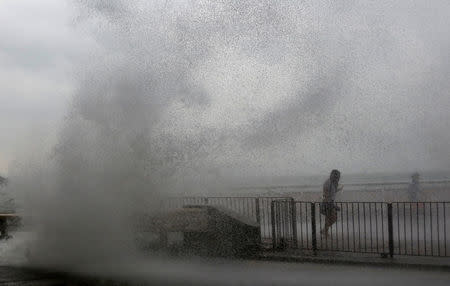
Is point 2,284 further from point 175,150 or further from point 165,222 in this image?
point 175,150

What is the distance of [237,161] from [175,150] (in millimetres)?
2539

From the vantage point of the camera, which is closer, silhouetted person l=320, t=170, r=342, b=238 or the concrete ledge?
the concrete ledge

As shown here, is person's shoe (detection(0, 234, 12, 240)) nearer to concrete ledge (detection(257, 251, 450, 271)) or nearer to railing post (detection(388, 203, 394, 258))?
concrete ledge (detection(257, 251, 450, 271))

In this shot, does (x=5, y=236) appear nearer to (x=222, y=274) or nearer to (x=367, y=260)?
(x=222, y=274)

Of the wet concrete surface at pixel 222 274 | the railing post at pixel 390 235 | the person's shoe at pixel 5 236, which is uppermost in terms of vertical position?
the railing post at pixel 390 235

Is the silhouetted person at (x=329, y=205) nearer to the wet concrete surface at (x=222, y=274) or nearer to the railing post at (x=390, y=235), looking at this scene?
the railing post at (x=390, y=235)

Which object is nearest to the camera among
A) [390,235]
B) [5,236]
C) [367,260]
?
[367,260]

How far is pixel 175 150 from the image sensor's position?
1049 centimetres

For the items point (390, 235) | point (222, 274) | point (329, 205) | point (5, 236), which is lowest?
point (5, 236)

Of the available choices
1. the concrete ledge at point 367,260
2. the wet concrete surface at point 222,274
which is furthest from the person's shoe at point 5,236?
the concrete ledge at point 367,260

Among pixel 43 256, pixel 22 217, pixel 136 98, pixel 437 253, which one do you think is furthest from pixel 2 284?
pixel 437 253

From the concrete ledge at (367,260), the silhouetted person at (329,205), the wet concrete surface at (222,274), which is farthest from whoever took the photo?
the silhouetted person at (329,205)

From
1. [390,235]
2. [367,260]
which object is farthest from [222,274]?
[390,235]

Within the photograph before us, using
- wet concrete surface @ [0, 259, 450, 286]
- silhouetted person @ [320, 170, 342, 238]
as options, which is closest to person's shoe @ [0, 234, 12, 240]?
wet concrete surface @ [0, 259, 450, 286]
